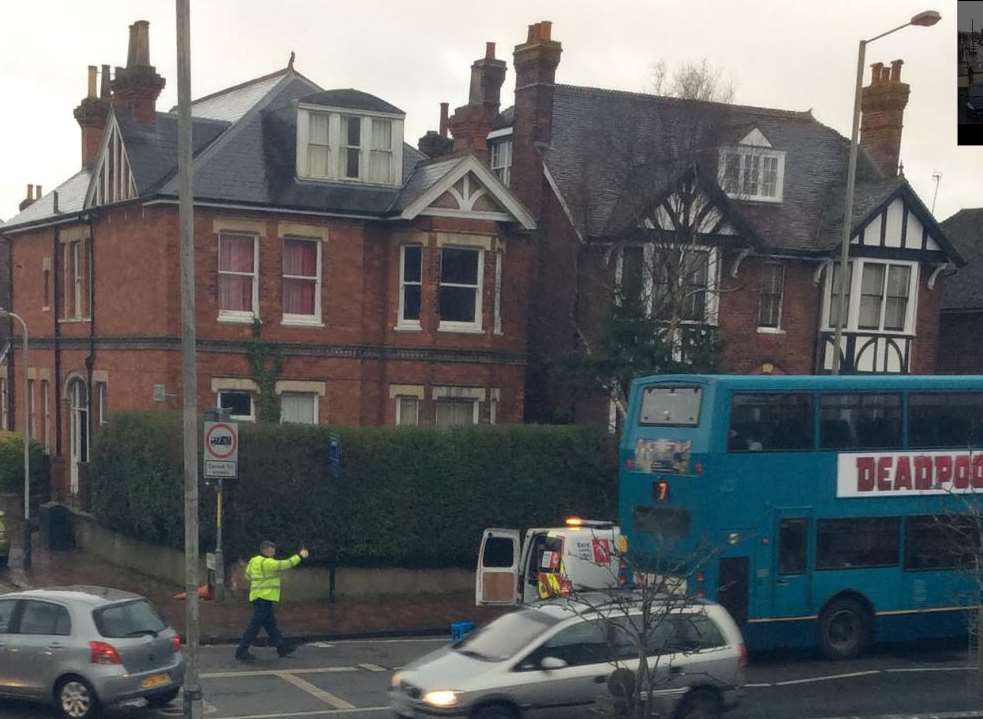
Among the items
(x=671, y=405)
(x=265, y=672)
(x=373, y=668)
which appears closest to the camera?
(x=265, y=672)

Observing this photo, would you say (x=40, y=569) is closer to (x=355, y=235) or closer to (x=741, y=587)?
(x=355, y=235)

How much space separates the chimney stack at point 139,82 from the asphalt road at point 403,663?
15.6 meters

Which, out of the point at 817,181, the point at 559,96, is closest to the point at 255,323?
the point at 559,96

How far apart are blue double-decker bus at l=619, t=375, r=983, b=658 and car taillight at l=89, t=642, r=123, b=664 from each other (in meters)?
7.75

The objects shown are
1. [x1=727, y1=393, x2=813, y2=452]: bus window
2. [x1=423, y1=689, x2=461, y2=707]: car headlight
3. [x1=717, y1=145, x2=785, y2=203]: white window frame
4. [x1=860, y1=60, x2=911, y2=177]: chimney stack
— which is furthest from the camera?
[x1=860, y1=60, x2=911, y2=177]: chimney stack

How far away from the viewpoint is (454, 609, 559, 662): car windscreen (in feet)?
47.1

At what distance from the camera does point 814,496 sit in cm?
1983

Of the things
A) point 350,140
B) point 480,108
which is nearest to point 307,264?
point 350,140

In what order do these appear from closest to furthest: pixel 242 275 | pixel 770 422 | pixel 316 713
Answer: pixel 316 713 < pixel 770 422 < pixel 242 275

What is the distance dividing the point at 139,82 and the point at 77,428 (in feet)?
30.8

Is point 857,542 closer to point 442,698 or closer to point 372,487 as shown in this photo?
point 442,698

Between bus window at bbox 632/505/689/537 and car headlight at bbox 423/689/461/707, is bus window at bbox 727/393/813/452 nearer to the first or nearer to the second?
bus window at bbox 632/505/689/537

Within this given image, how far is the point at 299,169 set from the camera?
29.8m

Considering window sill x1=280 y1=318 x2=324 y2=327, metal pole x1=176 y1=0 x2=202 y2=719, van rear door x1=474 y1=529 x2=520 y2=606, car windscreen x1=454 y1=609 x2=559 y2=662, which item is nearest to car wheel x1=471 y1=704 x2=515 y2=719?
car windscreen x1=454 y1=609 x2=559 y2=662
